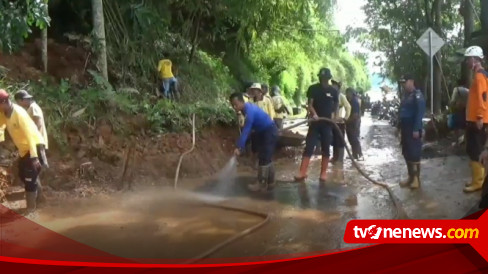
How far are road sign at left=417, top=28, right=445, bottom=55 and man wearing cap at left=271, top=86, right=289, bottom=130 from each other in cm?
44

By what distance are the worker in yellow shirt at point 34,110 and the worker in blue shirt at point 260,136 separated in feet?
1.61

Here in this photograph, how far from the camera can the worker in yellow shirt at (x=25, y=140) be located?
3.44 ft

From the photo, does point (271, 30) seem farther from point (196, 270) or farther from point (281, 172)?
point (196, 270)

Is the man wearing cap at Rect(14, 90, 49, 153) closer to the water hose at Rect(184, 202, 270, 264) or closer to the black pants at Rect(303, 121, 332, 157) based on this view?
the water hose at Rect(184, 202, 270, 264)

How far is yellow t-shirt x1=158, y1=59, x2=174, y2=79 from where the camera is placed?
3.94ft

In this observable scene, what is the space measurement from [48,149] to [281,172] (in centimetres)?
63

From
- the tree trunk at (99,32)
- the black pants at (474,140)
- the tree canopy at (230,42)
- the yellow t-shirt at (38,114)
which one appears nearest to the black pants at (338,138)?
the tree canopy at (230,42)

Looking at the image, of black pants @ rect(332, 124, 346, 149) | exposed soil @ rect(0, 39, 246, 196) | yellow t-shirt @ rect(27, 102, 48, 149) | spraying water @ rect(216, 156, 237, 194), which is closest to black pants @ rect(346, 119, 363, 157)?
black pants @ rect(332, 124, 346, 149)

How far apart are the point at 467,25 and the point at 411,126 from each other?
352 mm

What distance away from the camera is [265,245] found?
4.12 feet

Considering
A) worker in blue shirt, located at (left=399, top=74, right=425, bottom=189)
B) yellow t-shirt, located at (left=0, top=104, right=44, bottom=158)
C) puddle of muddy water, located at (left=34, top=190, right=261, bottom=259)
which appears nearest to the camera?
yellow t-shirt, located at (left=0, top=104, right=44, bottom=158)

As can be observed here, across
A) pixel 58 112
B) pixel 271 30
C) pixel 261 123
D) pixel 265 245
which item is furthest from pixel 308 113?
pixel 58 112

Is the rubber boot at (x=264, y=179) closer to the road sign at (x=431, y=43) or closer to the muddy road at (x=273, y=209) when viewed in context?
the muddy road at (x=273, y=209)

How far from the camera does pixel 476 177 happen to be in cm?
132
